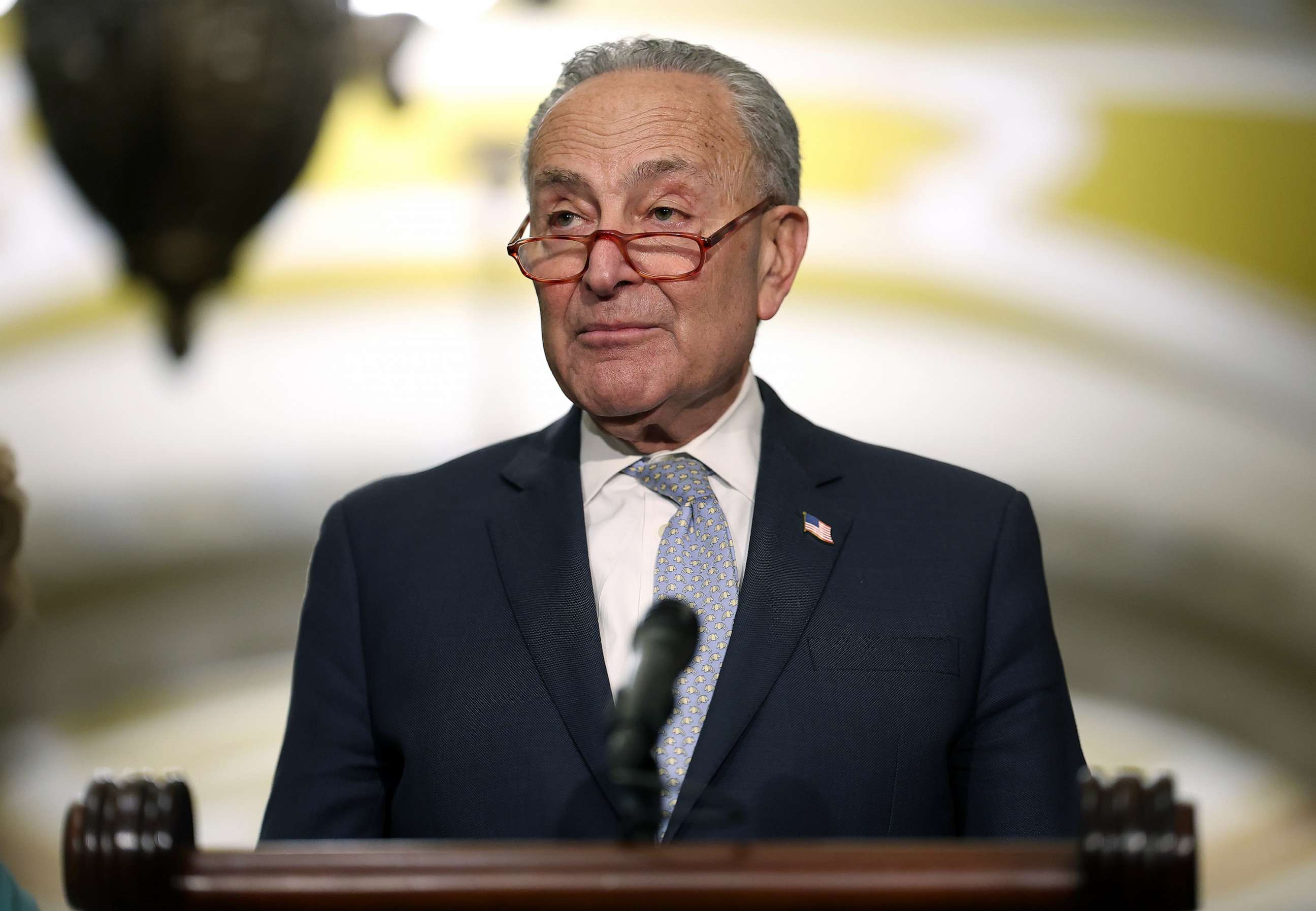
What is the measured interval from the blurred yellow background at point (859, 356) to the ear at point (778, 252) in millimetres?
1437

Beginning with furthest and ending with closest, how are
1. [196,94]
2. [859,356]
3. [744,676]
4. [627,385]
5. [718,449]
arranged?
[196,94], [859,356], [718,449], [627,385], [744,676]

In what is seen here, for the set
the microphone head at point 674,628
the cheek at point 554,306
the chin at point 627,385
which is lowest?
the microphone head at point 674,628

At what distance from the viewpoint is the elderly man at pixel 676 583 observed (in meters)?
1.57

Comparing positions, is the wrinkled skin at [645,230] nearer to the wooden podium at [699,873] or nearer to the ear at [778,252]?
the ear at [778,252]

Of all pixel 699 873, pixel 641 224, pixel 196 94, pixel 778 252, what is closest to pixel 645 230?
pixel 641 224

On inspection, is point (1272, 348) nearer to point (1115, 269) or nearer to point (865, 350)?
point (1115, 269)

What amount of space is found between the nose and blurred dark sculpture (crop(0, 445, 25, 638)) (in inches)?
44.5

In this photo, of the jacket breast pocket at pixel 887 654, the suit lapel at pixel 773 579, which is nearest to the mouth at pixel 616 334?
the suit lapel at pixel 773 579

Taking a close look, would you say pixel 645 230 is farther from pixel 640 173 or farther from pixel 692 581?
pixel 692 581

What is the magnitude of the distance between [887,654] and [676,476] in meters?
0.33

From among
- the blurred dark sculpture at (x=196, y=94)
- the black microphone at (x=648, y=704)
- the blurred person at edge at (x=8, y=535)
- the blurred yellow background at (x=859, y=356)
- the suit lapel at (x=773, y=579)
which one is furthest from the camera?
the blurred dark sculpture at (x=196, y=94)

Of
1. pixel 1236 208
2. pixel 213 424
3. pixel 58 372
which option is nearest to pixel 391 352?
pixel 213 424

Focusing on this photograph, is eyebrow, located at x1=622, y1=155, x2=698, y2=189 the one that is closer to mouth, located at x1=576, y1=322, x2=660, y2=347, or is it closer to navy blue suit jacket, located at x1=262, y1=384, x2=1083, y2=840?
mouth, located at x1=576, y1=322, x2=660, y2=347

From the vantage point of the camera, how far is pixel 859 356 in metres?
3.30
